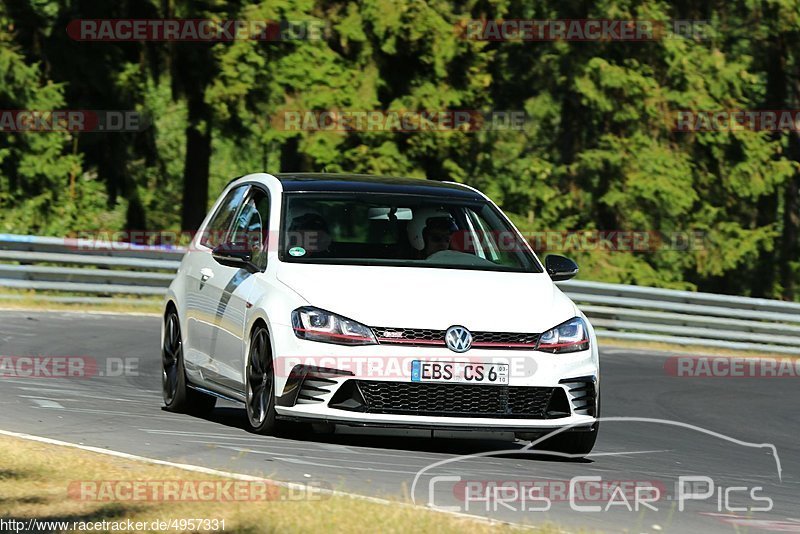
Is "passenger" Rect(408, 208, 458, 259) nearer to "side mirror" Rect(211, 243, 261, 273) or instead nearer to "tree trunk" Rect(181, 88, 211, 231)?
Answer: "side mirror" Rect(211, 243, 261, 273)

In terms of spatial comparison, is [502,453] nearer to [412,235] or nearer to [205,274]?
[412,235]

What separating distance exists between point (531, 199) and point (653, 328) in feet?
47.3

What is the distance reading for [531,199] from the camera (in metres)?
38.2

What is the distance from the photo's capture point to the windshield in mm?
10367

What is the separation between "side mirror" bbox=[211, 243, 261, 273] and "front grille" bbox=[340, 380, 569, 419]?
131cm

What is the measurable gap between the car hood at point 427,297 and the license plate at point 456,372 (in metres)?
0.21

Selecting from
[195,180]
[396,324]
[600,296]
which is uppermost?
[396,324]

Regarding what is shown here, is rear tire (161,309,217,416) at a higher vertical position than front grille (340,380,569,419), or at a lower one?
lower

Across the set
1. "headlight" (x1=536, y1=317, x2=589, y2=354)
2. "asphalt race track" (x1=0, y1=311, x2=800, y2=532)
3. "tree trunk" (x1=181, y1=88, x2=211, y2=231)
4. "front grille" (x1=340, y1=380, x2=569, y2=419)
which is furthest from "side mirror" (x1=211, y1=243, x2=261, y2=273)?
"tree trunk" (x1=181, y1=88, x2=211, y2=231)

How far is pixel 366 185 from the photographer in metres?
10.9

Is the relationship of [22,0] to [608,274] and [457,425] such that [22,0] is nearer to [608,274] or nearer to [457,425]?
[608,274]

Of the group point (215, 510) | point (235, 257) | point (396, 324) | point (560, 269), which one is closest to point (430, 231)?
point (560, 269)

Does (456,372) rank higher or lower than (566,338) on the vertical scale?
lower

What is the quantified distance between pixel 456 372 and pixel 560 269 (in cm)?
170
